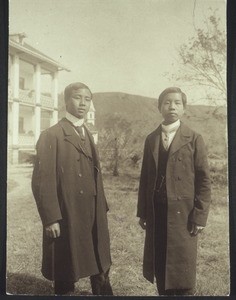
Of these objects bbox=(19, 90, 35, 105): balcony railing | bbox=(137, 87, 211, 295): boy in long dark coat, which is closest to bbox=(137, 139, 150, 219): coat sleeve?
bbox=(137, 87, 211, 295): boy in long dark coat

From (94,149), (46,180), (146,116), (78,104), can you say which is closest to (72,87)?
(78,104)

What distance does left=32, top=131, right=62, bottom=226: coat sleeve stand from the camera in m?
3.40

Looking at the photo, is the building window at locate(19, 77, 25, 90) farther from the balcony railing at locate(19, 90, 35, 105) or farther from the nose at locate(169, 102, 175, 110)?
the nose at locate(169, 102, 175, 110)

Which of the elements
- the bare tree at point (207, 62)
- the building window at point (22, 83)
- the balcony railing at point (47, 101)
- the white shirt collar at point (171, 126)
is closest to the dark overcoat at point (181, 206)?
the white shirt collar at point (171, 126)

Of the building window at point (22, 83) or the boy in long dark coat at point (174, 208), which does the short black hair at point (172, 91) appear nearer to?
the boy in long dark coat at point (174, 208)

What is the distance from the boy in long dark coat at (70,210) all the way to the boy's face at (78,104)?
0.22 feet

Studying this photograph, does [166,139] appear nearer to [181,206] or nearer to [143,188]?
[143,188]

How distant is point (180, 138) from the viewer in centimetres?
347

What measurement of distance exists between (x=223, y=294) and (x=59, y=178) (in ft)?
5.03

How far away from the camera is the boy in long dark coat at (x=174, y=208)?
3412 mm

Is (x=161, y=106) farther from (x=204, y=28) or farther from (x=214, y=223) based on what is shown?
(x=214, y=223)

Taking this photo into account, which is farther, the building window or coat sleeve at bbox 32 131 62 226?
the building window

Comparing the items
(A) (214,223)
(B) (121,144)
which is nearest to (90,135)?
(B) (121,144)

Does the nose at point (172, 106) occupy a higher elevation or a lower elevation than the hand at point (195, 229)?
higher
